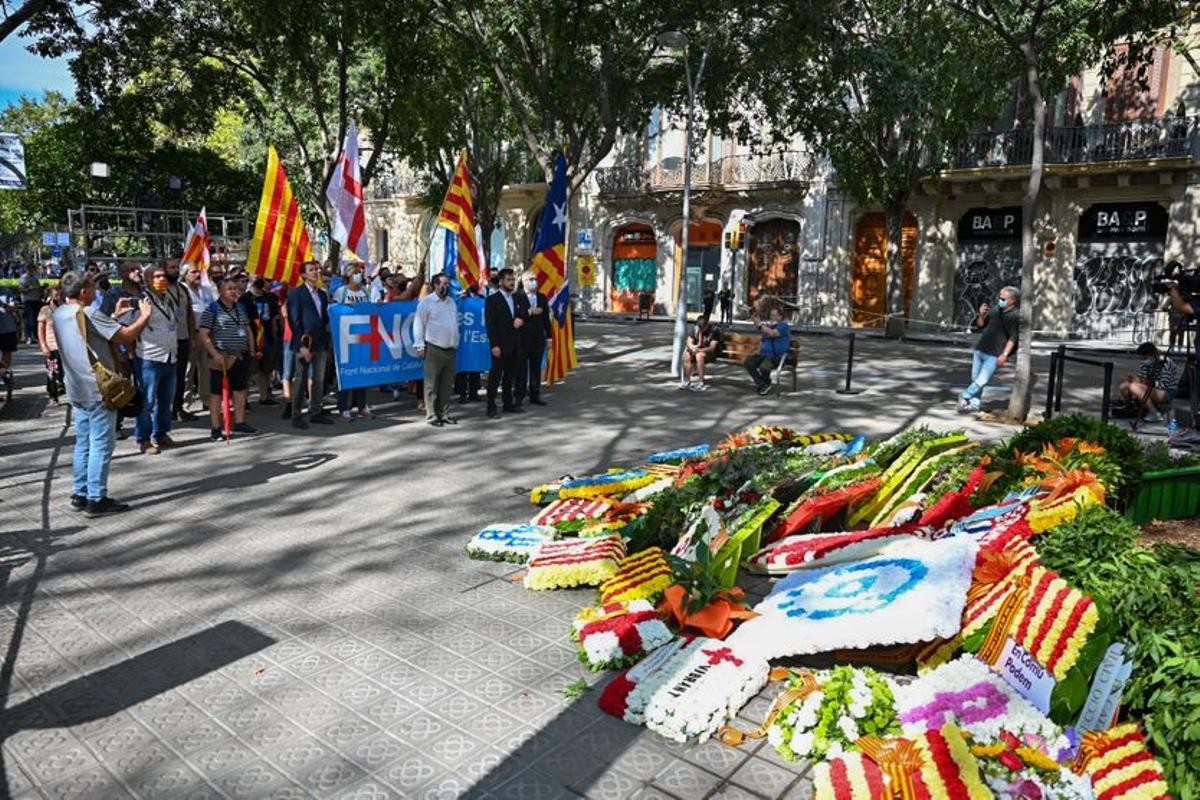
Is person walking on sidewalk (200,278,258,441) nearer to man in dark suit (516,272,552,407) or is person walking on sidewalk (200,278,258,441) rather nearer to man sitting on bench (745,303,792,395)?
man in dark suit (516,272,552,407)

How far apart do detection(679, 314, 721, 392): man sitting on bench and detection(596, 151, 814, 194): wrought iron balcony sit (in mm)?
18099

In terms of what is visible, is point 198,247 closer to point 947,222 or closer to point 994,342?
point 994,342

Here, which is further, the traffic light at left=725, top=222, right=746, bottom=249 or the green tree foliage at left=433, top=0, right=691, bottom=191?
the traffic light at left=725, top=222, right=746, bottom=249

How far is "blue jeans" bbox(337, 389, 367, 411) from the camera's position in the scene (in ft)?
35.2

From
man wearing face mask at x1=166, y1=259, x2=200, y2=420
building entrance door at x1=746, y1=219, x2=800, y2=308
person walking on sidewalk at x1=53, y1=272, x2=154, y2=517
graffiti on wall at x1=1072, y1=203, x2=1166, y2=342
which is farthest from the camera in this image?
building entrance door at x1=746, y1=219, x2=800, y2=308

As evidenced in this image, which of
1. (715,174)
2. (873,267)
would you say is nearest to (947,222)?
(873,267)

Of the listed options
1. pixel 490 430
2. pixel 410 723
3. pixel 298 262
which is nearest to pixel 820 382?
pixel 490 430

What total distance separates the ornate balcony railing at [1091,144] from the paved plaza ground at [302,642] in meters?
22.2

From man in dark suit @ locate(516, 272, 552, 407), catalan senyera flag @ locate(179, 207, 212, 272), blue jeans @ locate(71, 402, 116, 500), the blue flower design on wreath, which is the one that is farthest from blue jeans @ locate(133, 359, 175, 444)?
the blue flower design on wreath

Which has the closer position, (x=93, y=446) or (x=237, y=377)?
(x=93, y=446)

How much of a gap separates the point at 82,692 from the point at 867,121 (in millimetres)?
23549

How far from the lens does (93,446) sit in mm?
6527

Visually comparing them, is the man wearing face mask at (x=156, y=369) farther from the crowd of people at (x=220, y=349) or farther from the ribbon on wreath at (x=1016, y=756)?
the ribbon on wreath at (x=1016, y=756)

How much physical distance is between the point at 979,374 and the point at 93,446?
1054cm
